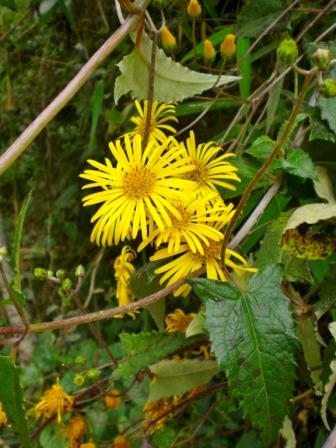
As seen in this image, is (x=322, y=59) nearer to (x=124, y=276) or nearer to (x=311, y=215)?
(x=311, y=215)

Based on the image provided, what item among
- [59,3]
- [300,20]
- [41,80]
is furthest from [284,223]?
[41,80]

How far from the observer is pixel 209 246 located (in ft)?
1.75

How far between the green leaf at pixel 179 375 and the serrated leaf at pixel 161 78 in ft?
0.88

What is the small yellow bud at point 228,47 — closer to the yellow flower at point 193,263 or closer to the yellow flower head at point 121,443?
the yellow flower at point 193,263

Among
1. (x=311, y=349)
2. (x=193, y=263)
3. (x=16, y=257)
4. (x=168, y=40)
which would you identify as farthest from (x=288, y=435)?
(x=168, y=40)

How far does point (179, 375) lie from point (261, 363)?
19cm

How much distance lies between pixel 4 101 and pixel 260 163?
0.93 meters

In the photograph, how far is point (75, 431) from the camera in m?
0.82

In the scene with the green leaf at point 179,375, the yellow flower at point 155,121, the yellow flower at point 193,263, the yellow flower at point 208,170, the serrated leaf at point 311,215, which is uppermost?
the yellow flower at point 155,121

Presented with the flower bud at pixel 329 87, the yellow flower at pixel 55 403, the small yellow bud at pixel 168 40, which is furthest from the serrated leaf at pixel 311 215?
the yellow flower at pixel 55 403

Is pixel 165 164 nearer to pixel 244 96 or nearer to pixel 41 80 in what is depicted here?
pixel 244 96

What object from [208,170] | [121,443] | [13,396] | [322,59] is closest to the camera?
[322,59]

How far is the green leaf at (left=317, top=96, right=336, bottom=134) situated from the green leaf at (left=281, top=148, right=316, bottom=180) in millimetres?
43

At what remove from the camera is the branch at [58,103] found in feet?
1.55
